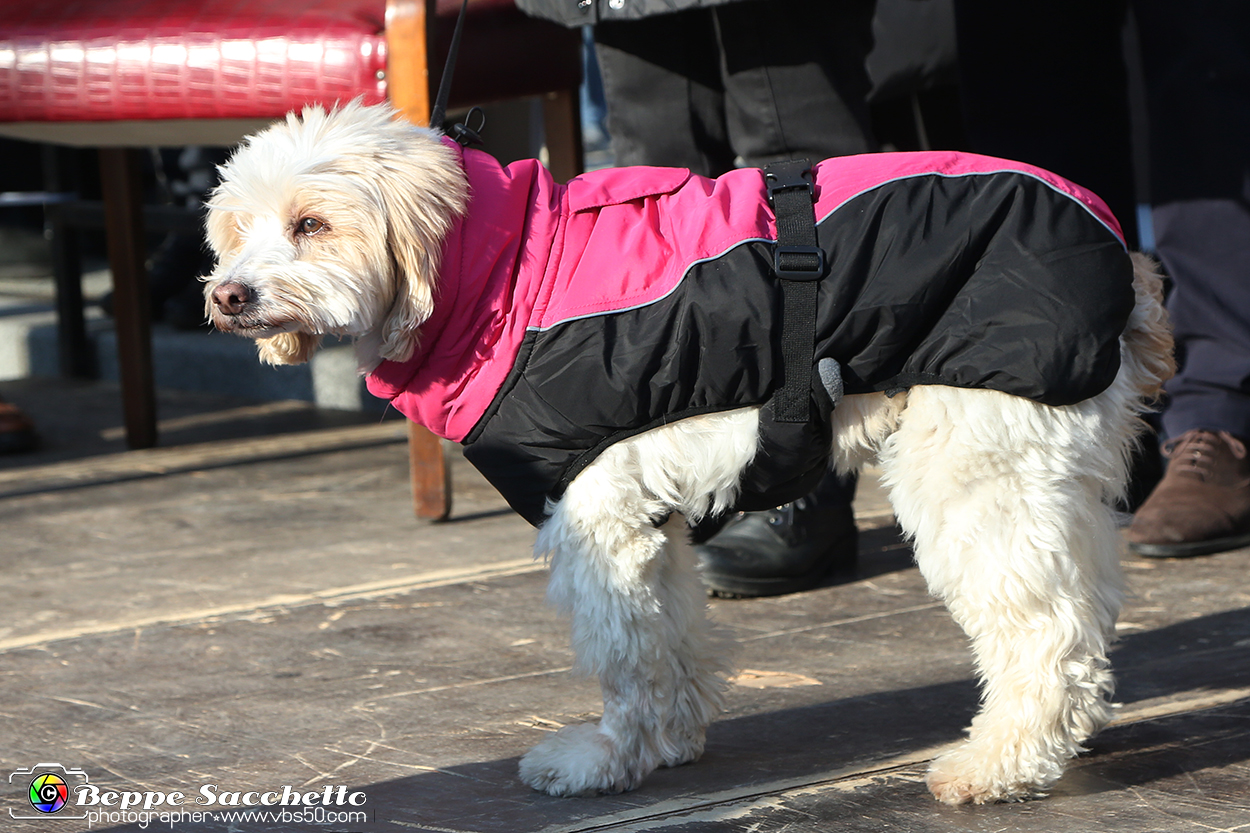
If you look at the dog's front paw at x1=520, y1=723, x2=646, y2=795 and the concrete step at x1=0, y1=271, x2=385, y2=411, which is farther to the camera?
the concrete step at x1=0, y1=271, x2=385, y2=411

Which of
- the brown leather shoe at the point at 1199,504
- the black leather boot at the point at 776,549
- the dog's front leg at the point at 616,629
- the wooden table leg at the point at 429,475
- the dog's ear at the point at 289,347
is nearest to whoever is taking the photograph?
the dog's front leg at the point at 616,629

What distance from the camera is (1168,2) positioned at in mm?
3133

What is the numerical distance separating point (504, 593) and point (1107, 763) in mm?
1366

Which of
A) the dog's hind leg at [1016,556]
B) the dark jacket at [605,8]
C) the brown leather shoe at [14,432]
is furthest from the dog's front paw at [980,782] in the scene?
the brown leather shoe at [14,432]

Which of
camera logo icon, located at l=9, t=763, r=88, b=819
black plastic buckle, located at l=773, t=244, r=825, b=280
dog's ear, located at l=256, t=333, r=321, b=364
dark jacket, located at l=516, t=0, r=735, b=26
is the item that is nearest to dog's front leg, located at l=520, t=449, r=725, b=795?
black plastic buckle, located at l=773, t=244, r=825, b=280

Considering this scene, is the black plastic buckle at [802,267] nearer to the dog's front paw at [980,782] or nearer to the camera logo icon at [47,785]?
the dog's front paw at [980,782]

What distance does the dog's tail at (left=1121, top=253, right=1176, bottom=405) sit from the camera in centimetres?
202

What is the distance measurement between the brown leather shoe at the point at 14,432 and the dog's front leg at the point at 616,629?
3.06 meters

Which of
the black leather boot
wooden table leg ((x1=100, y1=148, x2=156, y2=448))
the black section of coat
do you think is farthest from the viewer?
wooden table leg ((x1=100, y1=148, x2=156, y2=448))

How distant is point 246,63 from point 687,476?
6.55 ft

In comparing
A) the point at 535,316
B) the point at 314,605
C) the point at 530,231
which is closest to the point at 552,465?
the point at 535,316

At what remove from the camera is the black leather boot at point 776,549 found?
2900 mm

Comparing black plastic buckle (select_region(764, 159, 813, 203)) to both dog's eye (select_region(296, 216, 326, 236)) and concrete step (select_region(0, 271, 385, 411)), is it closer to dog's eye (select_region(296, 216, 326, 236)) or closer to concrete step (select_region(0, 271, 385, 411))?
dog's eye (select_region(296, 216, 326, 236))

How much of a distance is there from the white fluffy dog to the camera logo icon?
697 millimetres
